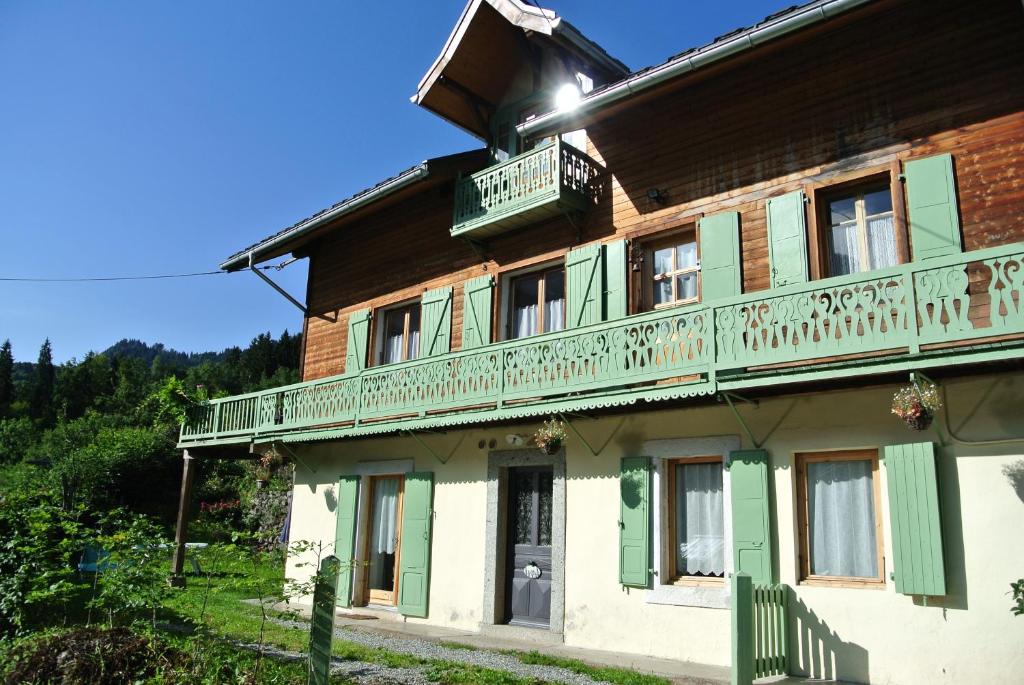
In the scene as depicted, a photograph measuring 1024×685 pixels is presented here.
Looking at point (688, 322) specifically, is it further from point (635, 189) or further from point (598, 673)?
point (598, 673)

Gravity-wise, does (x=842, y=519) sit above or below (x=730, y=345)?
below

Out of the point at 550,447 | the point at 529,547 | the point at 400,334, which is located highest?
the point at 400,334

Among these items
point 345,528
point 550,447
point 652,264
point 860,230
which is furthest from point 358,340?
point 860,230

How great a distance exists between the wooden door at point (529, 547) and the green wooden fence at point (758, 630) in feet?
12.5

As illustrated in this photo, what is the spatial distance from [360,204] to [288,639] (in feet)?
26.7

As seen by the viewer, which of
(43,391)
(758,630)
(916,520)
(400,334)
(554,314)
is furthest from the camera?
(43,391)

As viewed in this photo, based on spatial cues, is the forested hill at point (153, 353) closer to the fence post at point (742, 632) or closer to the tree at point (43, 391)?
the tree at point (43, 391)

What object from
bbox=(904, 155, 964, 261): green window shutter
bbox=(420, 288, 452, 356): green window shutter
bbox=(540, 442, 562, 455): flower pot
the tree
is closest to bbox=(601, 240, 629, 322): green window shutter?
bbox=(540, 442, 562, 455): flower pot

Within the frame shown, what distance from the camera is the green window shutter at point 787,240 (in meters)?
10.1

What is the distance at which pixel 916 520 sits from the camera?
8.28 m

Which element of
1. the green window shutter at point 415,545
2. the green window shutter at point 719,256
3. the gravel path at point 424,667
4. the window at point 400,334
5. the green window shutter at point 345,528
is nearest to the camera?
the gravel path at point 424,667

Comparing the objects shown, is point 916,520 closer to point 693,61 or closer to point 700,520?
point 700,520

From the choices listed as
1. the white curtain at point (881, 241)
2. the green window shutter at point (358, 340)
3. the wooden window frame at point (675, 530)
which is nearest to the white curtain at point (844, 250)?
the white curtain at point (881, 241)

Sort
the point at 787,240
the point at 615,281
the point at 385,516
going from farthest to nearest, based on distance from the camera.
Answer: the point at 385,516 → the point at 615,281 → the point at 787,240
